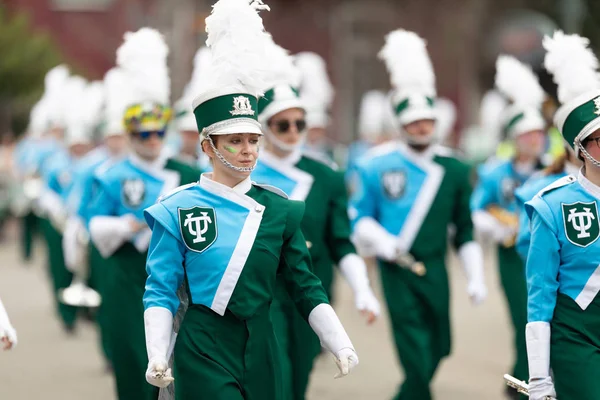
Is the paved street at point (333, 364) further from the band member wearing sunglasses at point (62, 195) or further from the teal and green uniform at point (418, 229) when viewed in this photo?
the teal and green uniform at point (418, 229)

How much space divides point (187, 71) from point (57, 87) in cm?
1833

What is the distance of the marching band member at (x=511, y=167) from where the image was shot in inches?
381

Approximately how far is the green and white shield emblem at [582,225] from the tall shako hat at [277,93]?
2.52 metres

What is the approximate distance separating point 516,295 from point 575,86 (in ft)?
11.0

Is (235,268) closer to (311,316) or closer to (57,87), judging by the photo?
(311,316)

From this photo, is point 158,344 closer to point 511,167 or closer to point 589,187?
point 589,187

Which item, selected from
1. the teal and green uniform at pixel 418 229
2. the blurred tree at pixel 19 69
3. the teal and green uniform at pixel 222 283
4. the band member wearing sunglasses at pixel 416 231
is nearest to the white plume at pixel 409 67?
the band member wearing sunglasses at pixel 416 231

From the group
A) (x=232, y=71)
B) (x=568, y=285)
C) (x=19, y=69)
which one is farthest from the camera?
(x=19, y=69)

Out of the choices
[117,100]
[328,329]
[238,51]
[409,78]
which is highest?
[409,78]

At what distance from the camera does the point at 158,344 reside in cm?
507

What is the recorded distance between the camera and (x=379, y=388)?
9.93 m

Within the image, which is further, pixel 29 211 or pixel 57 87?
pixel 29 211

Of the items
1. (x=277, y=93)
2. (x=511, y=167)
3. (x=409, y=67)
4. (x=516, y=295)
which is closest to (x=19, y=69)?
(x=511, y=167)

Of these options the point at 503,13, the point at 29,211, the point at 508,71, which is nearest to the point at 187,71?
the point at 503,13
